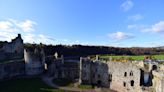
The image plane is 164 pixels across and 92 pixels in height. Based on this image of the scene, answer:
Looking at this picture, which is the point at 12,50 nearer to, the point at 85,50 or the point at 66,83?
the point at 66,83

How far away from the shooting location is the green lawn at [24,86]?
157ft

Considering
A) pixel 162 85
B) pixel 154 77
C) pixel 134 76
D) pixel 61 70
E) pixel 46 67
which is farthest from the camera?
pixel 46 67

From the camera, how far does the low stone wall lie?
51956 mm

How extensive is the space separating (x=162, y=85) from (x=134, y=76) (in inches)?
342

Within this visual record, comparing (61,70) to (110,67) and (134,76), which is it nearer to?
(110,67)

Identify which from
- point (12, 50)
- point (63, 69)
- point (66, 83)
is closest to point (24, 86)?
point (66, 83)

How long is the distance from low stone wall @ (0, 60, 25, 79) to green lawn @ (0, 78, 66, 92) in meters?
1.57

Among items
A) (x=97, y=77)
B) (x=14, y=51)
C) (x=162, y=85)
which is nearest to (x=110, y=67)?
(x=97, y=77)

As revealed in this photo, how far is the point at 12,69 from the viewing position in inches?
2162

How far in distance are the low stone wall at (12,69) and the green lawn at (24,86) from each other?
5.14ft

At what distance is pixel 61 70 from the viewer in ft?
189

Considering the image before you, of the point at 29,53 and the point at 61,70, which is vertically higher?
the point at 29,53

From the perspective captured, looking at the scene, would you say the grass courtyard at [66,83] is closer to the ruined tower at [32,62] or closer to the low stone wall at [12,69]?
the ruined tower at [32,62]

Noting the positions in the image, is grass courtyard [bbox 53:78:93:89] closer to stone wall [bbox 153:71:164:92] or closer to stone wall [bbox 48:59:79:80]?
stone wall [bbox 48:59:79:80]
